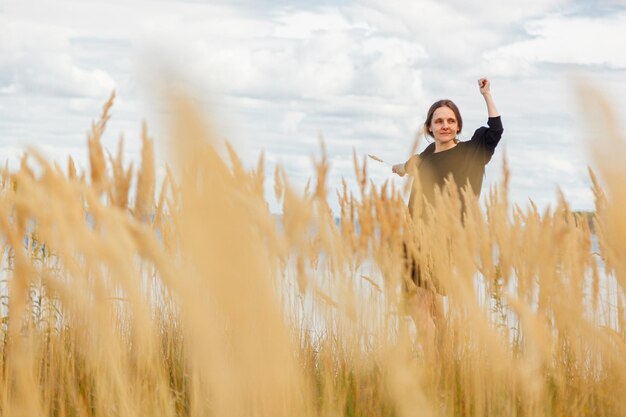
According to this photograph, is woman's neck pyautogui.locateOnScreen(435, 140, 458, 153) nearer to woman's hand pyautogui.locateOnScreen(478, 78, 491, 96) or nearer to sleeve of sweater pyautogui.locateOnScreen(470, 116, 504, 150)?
sleeve of sweater pyautogui.locateOnScreen(470, 116, 504, 150)

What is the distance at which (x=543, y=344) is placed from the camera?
5.10 ft

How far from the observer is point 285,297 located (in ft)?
9.22

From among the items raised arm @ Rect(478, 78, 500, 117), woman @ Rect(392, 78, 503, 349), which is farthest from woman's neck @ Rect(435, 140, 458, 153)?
raised arm @ Rect(478, 78, 500, 117)

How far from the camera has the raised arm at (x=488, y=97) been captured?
4074mm

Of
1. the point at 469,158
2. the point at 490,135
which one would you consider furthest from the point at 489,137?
the point at 469,158

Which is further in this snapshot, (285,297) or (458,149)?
(458,149)

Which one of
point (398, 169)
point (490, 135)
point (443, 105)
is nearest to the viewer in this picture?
point (490, 135)

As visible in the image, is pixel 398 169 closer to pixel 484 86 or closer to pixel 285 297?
pixel 484 86

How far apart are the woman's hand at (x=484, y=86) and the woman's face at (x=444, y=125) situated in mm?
211

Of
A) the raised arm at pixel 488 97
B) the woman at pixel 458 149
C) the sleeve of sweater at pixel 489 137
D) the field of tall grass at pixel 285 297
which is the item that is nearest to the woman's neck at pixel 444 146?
the woman at pixel 458 149

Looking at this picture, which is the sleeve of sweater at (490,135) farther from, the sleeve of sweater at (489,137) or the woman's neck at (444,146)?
the woman's neck at (444,146)

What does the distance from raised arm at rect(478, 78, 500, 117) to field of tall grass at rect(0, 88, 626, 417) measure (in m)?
1.57

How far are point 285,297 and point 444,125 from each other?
1.76 metres

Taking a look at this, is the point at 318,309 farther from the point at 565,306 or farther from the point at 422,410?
the point at 422,410
